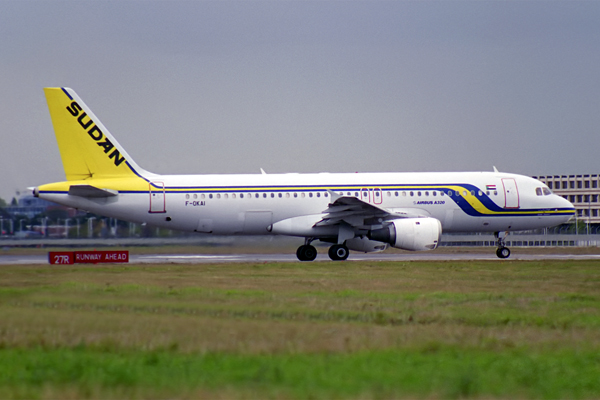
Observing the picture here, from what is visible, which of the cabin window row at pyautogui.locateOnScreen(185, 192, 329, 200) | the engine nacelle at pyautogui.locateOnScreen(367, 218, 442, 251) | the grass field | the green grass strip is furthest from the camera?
the cabin window row at pyautogui.locateOnScreen(185, 192, 329, 200)

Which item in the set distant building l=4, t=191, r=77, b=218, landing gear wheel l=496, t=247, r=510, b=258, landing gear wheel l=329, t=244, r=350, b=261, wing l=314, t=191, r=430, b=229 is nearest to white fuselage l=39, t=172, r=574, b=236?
wing l=314, t=191, r=430, b=229

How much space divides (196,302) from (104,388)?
284 inches

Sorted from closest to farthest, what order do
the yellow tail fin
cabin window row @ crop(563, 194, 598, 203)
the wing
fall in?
the wing
the yellow tail fin
cabin window row @ crop(563, 194, 598, 203)

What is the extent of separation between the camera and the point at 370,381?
882 cm

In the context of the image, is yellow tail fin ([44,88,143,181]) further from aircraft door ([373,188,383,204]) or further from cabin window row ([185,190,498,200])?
aircraft door ([373,188,383,204])

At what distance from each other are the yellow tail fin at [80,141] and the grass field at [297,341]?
14.6 meters

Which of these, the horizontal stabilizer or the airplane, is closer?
the horizontal stabilizer

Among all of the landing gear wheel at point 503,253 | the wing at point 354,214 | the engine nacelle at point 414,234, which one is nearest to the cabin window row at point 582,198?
the landing gear wheel at point 503,253

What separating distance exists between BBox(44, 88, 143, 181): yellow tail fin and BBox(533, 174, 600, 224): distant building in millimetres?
93653

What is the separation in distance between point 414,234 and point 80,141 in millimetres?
14969

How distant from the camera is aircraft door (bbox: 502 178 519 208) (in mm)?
36531

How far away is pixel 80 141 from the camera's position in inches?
1348

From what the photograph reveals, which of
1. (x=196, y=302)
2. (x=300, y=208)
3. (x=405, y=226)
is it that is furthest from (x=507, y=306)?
(x=300, y=208)

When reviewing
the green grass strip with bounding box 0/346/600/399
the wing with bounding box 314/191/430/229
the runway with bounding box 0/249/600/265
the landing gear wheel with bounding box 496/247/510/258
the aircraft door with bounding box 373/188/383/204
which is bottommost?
the green grass strip with bounding box 0/346/600/399
